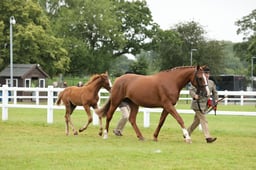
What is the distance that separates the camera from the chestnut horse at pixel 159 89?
1434 centimetres

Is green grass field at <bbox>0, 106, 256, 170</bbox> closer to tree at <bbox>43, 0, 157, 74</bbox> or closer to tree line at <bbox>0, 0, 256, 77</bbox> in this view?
tree line at <bbox>0, 0, 256, 77</bbox>

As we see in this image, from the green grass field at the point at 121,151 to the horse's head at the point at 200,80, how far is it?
1332 millimetres

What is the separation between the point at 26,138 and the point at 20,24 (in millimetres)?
42762

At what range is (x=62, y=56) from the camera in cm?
6066

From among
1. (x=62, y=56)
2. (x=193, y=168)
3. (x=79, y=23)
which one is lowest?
(x=193, y=168)

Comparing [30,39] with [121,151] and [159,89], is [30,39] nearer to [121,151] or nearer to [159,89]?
[159,89]

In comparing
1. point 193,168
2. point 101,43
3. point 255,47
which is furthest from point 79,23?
point 193,168

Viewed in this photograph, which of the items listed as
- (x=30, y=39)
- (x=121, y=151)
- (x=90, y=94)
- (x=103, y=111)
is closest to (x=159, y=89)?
(x=103, y=111)

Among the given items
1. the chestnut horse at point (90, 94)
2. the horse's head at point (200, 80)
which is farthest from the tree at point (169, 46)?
the horse's head at point (200, 80)

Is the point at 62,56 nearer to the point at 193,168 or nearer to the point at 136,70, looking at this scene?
the point at 136,70

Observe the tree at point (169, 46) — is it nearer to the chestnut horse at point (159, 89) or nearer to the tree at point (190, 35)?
the tree at point (190, 35)

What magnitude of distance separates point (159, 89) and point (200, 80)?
107 centimetres

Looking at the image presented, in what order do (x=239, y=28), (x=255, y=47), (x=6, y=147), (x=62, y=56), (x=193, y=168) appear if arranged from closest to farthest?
1. (x=193, y=168)
2. (x=6, y=147)
3. (x=62, y=56)
4. (x=255, y=47)
5. (x=239, y=28)

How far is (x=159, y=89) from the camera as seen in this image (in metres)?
14.6
